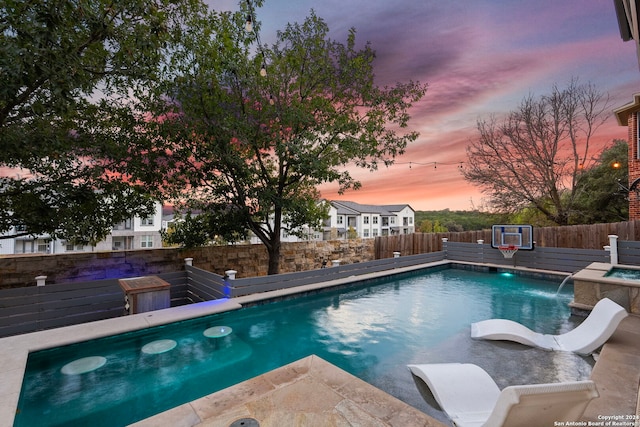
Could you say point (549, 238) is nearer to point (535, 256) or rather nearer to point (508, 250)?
point (535, 256)

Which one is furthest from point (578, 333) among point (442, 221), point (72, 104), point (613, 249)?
point (442, 221)

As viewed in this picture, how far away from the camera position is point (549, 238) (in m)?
13.1

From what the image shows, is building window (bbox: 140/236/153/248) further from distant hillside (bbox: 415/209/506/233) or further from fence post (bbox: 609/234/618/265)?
distant hillside (bbox: 415/209/506/233)

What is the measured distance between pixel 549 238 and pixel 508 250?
1974 millimetres

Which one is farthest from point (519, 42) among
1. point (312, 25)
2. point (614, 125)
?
point (614, 125)

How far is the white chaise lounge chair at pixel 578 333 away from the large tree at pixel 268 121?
5552 millimetres

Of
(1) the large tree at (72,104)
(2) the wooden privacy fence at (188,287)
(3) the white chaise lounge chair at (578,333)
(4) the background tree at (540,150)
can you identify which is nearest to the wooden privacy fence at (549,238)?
(2) the wooden privacy fence at (188,287)

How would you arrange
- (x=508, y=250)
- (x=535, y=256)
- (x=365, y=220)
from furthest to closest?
(x=365, y=220) < (x=508, y=250) < (x=535, y=256)

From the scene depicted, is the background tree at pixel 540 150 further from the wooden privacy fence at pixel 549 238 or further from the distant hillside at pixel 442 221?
the distant hillside at pixel 442 221

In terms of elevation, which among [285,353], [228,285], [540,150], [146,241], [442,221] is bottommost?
[285,353]

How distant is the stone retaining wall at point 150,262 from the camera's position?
7.45 meters

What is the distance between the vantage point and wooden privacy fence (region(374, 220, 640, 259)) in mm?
11445

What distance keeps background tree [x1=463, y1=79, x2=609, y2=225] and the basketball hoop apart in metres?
6.56

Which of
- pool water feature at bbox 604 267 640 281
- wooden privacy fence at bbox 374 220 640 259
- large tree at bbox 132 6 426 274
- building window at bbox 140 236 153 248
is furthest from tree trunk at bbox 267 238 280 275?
building window at bbox 140 236 153 248
